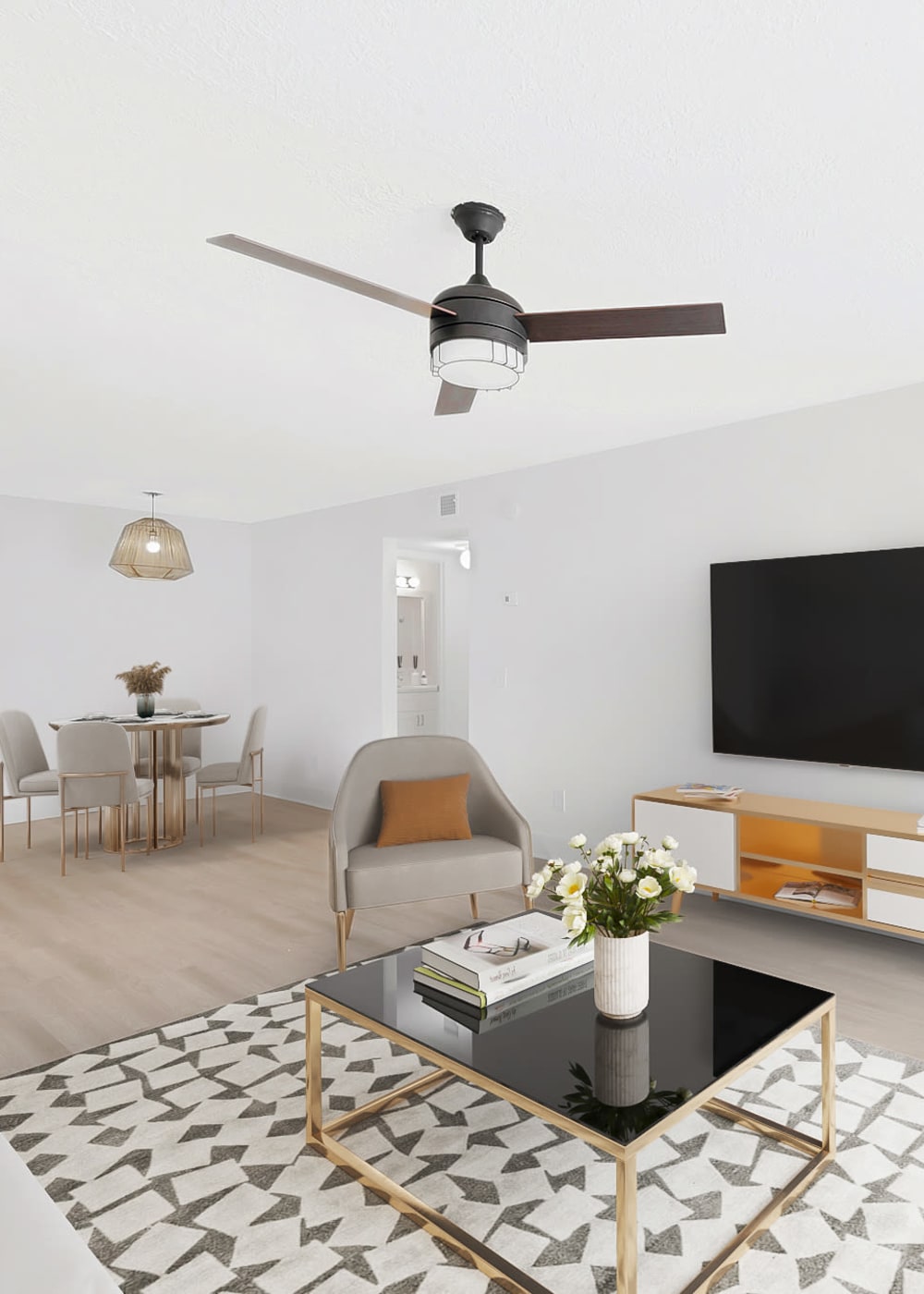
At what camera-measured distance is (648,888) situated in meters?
1.94

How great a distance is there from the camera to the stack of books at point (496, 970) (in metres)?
2.11

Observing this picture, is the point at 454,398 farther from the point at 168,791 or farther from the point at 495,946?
the point at 168,791

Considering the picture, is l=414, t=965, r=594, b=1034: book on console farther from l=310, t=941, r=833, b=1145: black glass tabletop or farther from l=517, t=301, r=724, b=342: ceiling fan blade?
l=517, t=301, r=724, b=342: ceiling fan blade

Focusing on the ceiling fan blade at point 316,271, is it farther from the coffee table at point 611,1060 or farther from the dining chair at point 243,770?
the dining chair at point 243,770

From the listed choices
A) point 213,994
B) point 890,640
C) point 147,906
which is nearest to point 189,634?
point 147,906

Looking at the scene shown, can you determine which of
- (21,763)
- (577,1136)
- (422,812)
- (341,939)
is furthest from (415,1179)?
(21,763)

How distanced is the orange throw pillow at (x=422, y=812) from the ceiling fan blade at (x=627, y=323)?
87.6 inches

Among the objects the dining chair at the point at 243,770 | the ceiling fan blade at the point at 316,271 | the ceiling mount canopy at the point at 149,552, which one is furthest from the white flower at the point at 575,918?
the ceiling mount canopy at the point at 149,552

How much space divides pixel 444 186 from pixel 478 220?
14 cm

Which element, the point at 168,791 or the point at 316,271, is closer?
the point at 316,271

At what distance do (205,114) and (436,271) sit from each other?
0.93 metres

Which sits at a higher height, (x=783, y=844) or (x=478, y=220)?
(x=478, y=220)

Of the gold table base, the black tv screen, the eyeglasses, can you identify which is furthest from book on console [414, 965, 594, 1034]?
the gold table base

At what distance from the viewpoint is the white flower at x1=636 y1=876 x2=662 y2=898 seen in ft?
6.36
